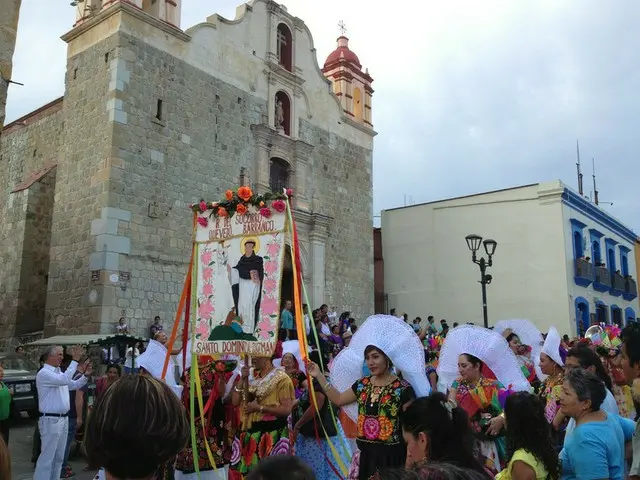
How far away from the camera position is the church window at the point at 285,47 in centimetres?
2150

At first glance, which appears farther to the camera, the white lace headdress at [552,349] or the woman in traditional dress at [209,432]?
the white lace headdress at [552,349]

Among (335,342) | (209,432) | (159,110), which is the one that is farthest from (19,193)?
(209,432)

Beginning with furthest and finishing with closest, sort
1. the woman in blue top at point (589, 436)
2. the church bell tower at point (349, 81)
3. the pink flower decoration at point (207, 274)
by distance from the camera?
1. the church bell tower at point (349, 81)
2. the pink flower decoration at point (207, 274)
3. the woman in blue top at point (589, 436)

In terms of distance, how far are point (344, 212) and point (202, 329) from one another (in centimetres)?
1680

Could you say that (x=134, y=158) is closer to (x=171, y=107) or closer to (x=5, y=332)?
(x=171, y=107)

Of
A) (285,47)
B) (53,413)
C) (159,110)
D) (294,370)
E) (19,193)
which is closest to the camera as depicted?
(294,370)

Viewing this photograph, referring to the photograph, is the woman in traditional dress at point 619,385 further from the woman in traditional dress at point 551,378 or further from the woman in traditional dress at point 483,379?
the woman in traditional dress at point 483,379

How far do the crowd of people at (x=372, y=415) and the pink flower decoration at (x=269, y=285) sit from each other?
0.68 meters

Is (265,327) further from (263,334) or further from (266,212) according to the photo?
(266,212)

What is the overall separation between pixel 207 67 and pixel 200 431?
47.1 feet

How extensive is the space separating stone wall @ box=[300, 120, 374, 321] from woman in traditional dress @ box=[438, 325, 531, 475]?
52.4ft

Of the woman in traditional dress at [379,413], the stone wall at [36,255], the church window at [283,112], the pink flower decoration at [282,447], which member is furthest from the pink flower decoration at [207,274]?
the church window at [283,112]

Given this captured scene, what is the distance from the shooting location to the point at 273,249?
239 inches

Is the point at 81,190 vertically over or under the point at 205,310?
over
